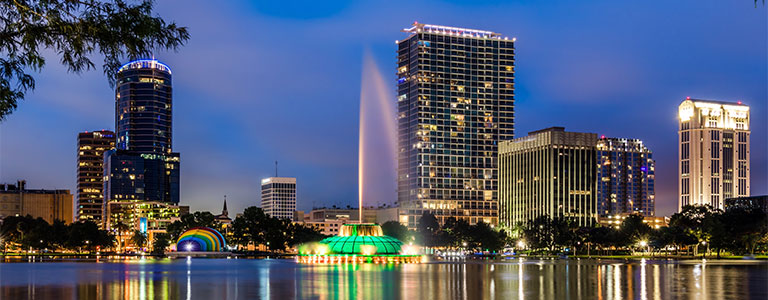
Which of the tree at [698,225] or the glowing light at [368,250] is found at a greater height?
the tree at [698,225]

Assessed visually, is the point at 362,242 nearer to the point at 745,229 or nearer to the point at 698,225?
the point at 745,229

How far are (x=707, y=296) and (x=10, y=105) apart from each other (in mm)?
40981

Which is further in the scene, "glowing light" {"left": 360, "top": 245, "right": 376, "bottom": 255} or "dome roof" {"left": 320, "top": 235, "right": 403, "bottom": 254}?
"dome roof" {"left": 320, "top": 235, "right": 403, "bottom": 254}

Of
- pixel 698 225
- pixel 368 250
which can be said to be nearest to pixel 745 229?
pixel 698 225

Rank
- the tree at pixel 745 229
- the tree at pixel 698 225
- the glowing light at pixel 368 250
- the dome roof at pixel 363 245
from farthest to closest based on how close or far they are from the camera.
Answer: the tree at pixel 698 225 → the tree at pixel 745 229 → the dome roof at pixel 363 245 → the glowing light at pixel 368 250

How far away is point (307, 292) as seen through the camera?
5291 cm

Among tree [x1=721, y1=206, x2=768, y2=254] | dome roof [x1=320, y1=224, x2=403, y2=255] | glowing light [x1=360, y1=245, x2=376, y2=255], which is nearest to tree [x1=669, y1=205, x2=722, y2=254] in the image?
tree [x1=721, y1=206, x2=768, y2=254]

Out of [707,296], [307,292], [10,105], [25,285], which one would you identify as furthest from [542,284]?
[10,105]

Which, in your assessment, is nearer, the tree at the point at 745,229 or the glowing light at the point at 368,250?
the glowing light at the point at 368,250

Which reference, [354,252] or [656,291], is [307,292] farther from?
[354,252]

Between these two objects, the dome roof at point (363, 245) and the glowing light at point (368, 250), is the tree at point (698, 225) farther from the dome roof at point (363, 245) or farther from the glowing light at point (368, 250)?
the glowing light at point (368, 250)

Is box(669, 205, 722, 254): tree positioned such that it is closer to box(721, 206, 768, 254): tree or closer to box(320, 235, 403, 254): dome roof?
box(721, 206, 768, 254): tree

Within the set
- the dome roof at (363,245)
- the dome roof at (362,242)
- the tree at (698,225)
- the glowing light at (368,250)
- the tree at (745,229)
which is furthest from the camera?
the tree at (698,225)

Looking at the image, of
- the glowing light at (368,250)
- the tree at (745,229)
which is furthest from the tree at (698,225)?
the glowing light at (368,250)
